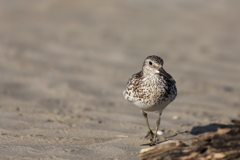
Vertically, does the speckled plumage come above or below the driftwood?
above

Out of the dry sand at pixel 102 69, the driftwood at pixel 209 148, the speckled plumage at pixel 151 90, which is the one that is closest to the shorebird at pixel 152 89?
the speckled plumage at pixel 151 90

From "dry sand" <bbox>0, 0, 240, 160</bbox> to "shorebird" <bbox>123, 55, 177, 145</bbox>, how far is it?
1.54 ft

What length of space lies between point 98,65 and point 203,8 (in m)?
6.90

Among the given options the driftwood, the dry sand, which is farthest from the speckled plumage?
the driftwood

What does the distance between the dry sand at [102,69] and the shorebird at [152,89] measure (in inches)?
18.4

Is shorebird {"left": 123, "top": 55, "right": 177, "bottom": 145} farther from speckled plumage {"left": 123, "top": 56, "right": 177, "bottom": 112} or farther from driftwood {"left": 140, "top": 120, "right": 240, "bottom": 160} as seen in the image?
driftwood {"left": 140, "top": 120, "right": 240, "bottom": 160}

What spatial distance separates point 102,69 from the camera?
1084 cm

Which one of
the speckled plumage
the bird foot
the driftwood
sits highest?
the speckled plumage

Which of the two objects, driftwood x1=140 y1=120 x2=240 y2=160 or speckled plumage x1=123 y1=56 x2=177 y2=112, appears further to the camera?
speckled plumage x1=123 y1=56 x2=177 y2=112

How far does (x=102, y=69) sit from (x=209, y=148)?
274 inches

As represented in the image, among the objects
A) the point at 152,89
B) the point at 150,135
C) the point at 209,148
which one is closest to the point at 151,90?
the point at 152,89

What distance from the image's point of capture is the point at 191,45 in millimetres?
13188

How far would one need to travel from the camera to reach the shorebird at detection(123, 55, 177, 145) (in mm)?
5867

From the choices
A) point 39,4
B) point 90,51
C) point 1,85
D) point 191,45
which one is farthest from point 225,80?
point 39,4
